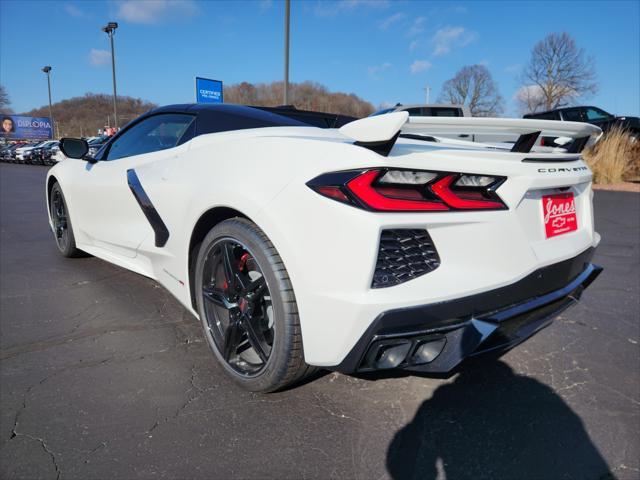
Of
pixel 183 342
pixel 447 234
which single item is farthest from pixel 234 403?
pixel 447 234

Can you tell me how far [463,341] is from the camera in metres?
1.56

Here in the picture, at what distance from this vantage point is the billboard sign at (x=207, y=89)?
55.1ft

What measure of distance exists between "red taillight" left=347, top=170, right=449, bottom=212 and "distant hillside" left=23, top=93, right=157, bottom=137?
76.0m

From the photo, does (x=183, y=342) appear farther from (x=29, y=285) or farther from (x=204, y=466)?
(x=29, y=285)

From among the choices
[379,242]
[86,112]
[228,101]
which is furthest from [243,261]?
[86,112]

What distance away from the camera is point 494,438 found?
1.74 m

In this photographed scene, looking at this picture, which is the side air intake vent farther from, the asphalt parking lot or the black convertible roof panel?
the black convertible roof panel

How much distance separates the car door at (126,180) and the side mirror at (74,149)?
9cm

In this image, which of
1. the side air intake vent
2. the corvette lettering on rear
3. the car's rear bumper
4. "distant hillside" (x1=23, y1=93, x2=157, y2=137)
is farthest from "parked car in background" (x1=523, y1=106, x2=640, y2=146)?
"distant hillside" (x1=23, y1=93, x2=157, y2=137)

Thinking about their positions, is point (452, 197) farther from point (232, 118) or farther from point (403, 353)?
point (232, 118)

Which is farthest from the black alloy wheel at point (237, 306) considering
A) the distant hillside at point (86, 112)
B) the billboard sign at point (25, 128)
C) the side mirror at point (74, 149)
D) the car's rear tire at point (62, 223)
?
the distant hillside at point (86, 112)

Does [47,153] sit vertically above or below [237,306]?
above

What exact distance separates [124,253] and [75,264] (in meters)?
1.32

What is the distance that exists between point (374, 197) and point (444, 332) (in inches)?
21.0
